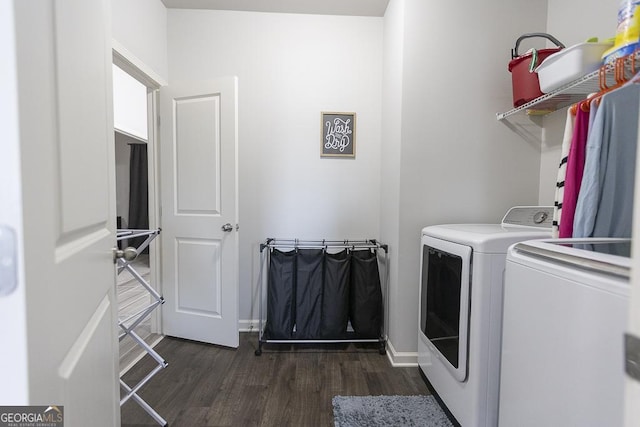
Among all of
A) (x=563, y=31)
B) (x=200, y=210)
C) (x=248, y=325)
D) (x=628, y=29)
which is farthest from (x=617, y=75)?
(x=248, y=325)

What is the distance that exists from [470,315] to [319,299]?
1.05 m

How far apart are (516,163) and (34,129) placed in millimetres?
2303

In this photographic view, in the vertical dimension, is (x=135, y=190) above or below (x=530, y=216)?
above

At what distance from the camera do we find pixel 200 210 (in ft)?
6.92

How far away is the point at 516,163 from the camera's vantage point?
184 cm

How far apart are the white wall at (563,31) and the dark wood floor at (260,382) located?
160cm

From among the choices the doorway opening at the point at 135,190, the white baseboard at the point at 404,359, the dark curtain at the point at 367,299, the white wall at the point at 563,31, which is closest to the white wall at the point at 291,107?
the dark curtain at the point at 367,299

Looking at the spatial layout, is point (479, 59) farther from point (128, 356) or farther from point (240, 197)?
point (128, 356)

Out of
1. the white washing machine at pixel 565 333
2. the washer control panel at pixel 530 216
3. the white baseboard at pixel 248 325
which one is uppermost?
the washer control panel at pixel 530 216

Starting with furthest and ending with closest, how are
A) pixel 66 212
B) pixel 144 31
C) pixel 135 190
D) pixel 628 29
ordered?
pixel 135 190, pixel 144 31, pixel 628 29, pixel 66 212

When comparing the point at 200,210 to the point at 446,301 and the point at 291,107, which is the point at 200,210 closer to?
the point at 291,107

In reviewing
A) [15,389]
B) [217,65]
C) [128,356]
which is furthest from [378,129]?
[128,356]

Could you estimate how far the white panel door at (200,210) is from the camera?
2021mm

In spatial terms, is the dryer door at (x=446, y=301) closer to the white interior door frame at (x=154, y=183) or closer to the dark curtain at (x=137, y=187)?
the white interior door frame at (x=154, y=183)
